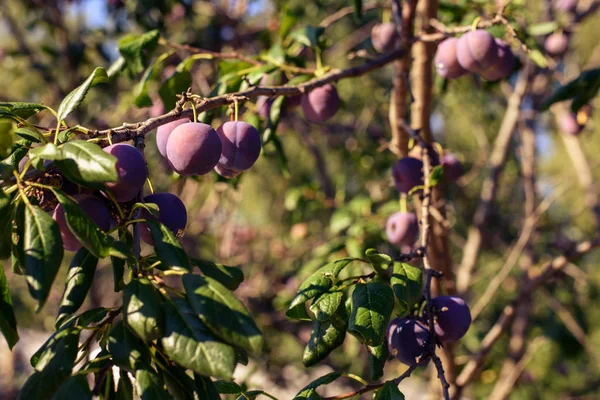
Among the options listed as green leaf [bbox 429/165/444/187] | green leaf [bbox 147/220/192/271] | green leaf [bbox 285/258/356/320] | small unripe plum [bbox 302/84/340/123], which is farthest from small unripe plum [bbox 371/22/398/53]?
green leaf [bbox 147/220/192/271]

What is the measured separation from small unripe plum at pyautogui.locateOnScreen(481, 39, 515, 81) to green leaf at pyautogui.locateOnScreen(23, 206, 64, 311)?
1051mm

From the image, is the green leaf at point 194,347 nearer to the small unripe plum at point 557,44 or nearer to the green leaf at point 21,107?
the green leaf at point 21,107

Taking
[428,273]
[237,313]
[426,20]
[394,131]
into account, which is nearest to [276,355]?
[394,131]

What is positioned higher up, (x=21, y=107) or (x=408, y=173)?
(x=21, y=107)

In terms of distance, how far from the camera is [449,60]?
141cm

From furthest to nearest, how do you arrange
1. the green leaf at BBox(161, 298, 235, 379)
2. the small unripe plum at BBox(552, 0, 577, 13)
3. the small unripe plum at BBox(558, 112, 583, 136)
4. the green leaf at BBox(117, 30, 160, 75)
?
1. the small unripe plum at BBox(552, 0, 577, 13)
2. the small unripe plum at BBox(558, 112, 583, 136)
3. the green leaf at BBox(117, 30, 160, 75)
4. the green leaf at BBox(161, 298, 235, 379)

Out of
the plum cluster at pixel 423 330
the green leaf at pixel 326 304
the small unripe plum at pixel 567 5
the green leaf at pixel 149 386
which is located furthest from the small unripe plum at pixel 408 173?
the small unripe plum at pixel 567 5

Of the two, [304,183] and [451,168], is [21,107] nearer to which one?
[451,168]

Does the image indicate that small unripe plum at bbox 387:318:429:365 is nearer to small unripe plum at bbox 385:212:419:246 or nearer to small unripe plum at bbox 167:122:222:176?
small unripe plum at bbox 167:122:222:176

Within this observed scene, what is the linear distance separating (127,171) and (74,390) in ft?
0.93

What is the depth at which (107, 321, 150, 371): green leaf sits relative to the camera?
665 mm

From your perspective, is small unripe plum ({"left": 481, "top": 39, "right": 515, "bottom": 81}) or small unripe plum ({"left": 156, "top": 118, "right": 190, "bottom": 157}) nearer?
small unripe plum ({"left": 156, "top": 118, "right": 190, "bottom": 157})

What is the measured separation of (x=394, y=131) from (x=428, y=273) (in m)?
0.78

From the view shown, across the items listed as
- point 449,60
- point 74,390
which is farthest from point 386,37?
point 74,390
